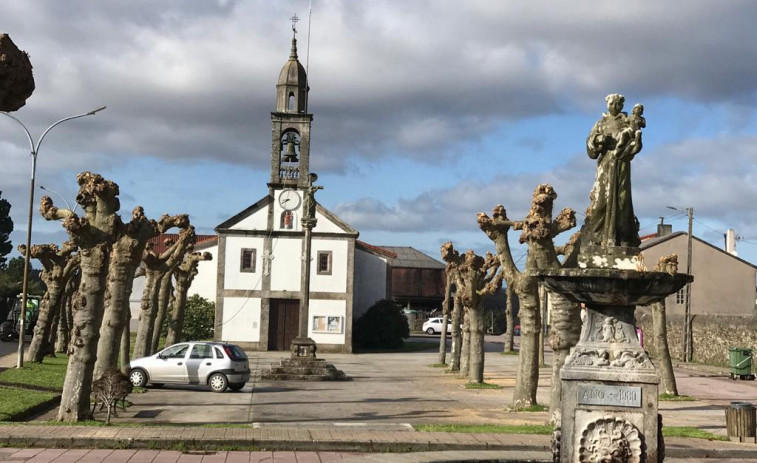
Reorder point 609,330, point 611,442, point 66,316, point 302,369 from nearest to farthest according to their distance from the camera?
point 611,442 < point 609,330 < point 302,369 < point 66,316

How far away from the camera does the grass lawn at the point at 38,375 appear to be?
2414cm

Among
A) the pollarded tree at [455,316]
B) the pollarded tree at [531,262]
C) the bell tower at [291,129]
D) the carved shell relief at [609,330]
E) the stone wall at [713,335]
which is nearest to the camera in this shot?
the carved shell relief at [609,330]

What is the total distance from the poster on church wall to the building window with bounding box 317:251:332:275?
255 centimetres

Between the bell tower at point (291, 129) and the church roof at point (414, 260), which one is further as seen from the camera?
the church roof at point (414, 260)

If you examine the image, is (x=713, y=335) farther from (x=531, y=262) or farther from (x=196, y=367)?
(x=196, y=367)

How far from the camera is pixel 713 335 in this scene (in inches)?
1705

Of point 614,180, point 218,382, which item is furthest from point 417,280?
point 614,180

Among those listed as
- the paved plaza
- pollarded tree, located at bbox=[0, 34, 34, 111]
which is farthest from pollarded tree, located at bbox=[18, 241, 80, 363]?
pollarded tree, located at bbox=[0, 34, 34, 111]

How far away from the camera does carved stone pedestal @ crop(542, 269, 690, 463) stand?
10344mm

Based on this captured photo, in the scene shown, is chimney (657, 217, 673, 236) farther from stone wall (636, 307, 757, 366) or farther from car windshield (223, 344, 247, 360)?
car windshield (223, 344, 247, 360)

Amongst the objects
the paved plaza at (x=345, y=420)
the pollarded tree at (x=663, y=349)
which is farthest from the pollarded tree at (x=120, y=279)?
the pollarded tree at (x=663, y=349)

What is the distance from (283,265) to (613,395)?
4022cm

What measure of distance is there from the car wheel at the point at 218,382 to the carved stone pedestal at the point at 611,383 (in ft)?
52.1

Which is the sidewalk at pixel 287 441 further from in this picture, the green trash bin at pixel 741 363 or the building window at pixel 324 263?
the building window at pixel 324 263
